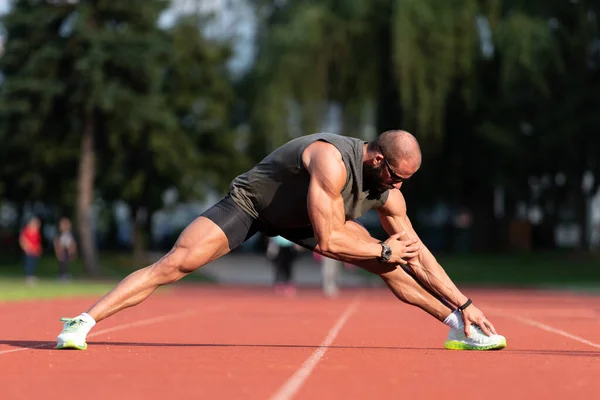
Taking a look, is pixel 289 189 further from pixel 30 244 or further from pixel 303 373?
pixel 30 244

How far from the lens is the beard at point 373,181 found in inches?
335

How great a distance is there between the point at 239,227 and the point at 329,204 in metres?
0.91

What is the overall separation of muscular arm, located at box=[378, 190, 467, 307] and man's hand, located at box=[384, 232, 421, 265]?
392mm

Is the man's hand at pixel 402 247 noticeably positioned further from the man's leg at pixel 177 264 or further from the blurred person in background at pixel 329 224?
the man's leg at pixel 177 264

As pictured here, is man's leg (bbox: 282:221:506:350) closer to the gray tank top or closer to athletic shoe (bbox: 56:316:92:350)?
the gray tank top

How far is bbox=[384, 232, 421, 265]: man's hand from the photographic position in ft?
28.3

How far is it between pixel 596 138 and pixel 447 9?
698cm

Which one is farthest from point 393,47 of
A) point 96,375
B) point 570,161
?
point 96,375

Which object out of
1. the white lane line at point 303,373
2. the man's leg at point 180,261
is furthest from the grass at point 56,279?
the man's leg at point 180,261

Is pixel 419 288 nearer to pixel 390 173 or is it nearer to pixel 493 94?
pixel 390 173

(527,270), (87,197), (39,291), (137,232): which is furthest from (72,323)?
(137,232)

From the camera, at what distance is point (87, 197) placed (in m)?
38.1

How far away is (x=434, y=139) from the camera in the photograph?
39.0 m

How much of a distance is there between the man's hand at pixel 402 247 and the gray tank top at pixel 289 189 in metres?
0.31
